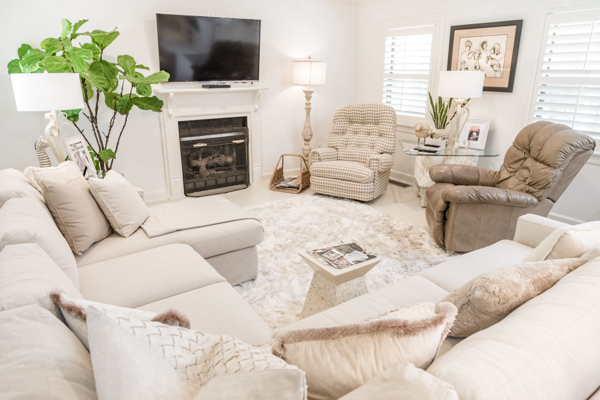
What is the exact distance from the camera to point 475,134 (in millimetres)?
4211

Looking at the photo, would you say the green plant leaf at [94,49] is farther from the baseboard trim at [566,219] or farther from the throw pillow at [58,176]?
the baseboard trim at [566,219]

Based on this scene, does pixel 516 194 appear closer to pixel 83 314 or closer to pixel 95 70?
pixel 83 314

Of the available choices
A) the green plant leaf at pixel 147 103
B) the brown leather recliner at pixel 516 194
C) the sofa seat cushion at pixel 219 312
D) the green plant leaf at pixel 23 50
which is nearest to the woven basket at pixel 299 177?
the green plant leaf at pixel 147 103

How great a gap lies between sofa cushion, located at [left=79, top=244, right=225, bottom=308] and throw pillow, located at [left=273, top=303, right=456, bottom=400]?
105 cm

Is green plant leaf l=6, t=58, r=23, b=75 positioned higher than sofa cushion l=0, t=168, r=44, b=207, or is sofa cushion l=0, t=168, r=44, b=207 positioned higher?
green plant leaf l=6, t=58, r=23, b=75

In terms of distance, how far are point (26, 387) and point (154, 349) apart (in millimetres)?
234

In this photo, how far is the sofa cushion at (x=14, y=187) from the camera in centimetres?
202

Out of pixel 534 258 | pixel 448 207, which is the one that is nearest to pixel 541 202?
pixel 448 207

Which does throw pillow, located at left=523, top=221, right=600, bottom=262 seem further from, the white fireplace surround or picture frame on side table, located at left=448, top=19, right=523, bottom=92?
the white fireplace surround

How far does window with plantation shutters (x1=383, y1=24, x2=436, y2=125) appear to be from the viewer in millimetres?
4793

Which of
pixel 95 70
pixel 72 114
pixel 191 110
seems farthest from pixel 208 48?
pixel 72 114

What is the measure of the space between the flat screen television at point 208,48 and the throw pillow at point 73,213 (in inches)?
93.0

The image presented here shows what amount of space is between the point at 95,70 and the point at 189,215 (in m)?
1.65

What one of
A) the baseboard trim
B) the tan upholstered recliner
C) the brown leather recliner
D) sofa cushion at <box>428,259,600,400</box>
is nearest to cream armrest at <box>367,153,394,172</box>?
the tan upholstered recliner
